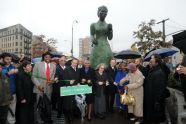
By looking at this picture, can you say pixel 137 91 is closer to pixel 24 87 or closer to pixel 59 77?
pixel 59 77

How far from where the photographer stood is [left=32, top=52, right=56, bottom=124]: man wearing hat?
7.46 m

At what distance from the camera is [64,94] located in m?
7.53

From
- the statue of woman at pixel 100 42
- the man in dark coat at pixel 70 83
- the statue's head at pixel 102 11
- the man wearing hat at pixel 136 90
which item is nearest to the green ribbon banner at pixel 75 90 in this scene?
the man in dark coat at pixel 70 83

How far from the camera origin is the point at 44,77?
7645mm

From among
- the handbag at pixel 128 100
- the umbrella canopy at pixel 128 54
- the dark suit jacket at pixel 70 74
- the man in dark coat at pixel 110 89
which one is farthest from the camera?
the umbrella canopy at pixel 128 54

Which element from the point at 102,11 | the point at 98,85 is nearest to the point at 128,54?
the point at 102,11

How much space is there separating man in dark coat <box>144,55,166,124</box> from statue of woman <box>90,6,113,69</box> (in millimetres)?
2402

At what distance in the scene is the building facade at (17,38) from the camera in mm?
125188

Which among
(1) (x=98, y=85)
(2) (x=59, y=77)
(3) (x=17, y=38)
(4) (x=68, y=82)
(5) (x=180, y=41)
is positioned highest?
(3) (x=17, y=38)

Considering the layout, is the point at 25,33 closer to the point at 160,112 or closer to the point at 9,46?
the point at 9,46

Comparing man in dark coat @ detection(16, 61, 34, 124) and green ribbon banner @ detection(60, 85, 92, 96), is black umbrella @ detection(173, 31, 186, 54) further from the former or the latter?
man in dark coat @ detection(16, 61, 34, 124)

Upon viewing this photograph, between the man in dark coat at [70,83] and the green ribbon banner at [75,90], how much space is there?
0.58 feet

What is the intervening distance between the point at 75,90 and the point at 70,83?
26 centimetres

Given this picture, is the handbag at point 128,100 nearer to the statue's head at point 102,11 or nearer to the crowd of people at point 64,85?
the crowd of people at point 64,85
